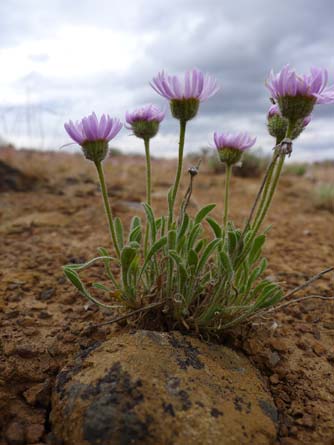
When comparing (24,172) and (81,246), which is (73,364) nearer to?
(81,246)

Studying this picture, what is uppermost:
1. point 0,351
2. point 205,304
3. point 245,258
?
point 245,258

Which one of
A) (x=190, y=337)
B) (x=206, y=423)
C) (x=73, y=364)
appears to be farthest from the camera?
(x=190, y=337)

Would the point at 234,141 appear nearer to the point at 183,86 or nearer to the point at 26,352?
the point at 183,86

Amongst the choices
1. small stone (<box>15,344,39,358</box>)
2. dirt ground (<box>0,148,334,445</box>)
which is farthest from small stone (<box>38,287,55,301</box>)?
small stone (<box>15,344,39,358</box>)

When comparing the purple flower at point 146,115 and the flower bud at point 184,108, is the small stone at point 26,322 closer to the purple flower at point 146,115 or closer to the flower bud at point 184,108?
the purple flower at point 146,115

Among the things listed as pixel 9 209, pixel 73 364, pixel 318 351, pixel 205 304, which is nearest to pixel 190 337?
pixel 205 304

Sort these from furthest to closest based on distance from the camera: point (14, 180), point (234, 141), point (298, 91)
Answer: point (14, 180)
point (234, 141)
point (298, 91)

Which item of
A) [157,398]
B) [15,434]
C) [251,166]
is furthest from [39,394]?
[251,166]

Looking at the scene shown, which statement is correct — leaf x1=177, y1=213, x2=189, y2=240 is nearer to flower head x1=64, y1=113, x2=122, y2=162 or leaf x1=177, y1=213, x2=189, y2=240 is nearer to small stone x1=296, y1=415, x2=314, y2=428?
flower head x1=64, y1=113, x2=122, y2=162
